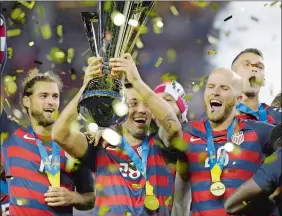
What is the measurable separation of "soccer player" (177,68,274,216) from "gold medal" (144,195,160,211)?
0.67 ft

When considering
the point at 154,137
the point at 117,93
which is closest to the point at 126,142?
the point at 154,137

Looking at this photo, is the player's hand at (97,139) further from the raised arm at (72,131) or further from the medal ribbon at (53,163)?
the medal ribbon at (53,163)

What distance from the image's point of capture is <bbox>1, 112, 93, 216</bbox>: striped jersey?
3146 mm

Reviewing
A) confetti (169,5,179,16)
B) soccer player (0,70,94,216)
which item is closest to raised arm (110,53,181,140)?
soccer player (0,70,94,216)

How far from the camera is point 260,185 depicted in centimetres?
273

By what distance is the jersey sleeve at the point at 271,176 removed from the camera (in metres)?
2.73

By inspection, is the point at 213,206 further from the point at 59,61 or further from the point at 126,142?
the point at 59,61

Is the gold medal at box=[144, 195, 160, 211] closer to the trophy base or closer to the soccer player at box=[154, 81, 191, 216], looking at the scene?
the soccer player at box=[154, 81, 191, 216]

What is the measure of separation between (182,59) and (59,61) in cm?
126

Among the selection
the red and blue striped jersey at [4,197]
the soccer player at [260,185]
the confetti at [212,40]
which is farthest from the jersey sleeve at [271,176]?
the confetti at [212,40]

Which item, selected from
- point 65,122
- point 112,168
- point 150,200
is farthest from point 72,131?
point 150,200

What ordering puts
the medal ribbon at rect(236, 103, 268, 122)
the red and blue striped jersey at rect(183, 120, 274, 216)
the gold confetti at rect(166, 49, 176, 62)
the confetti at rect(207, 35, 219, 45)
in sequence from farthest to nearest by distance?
the gold confetti at rect(166, 49, 176, 62) < the confetti at rect(207, 35, 219, 45) < the medal ribbon at rect(236, 103, 268, 122) < the red and blue striped jersey at rect(183, 120, 274, 216)

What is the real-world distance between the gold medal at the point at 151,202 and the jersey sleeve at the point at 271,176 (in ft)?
1.79

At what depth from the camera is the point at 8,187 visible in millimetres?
3295
